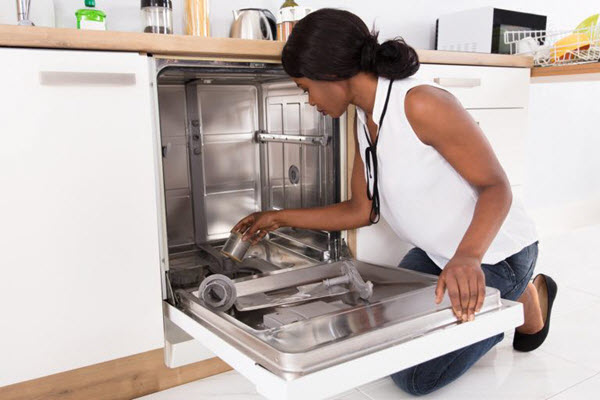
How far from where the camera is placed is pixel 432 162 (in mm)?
1256

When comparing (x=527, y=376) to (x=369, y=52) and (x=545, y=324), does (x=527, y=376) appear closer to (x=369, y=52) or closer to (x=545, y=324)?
A: (x=545, y=324)

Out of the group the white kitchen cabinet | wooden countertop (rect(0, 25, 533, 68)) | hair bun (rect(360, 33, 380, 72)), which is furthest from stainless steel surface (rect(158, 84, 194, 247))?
the white kitchen cabinet

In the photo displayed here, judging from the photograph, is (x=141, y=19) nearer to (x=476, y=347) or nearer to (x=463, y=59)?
(x=463, y=59)

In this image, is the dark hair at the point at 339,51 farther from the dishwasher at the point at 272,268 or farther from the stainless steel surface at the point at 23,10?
the stainless steel surface at the point at 23,10

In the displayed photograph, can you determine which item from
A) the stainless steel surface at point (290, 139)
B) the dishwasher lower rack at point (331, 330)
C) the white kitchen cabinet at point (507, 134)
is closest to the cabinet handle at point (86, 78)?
the dishwasher lower rack at point (331, 330)

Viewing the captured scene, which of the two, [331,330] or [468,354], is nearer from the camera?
[331,330]

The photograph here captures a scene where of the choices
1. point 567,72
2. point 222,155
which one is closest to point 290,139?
point 222,155

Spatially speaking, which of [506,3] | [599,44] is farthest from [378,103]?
[506,3]

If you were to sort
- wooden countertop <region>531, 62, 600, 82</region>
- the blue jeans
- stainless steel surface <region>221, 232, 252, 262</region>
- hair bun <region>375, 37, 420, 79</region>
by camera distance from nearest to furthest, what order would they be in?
hair bun <region>375, 37, 420, 79</region>
the blue jeans
stainless steel surface <region>221, 232, 252, 262</region>
wooden countertop <region>531, 62, 600, 82</region>

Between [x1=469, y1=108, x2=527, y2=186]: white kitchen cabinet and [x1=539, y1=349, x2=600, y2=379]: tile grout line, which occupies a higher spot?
[x1=469, y1=108, x2=527, y2=186]: white kitchen cabinet

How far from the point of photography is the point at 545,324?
161cm

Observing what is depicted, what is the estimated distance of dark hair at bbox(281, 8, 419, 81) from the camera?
1177 millimetres

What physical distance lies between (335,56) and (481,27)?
1174 mm

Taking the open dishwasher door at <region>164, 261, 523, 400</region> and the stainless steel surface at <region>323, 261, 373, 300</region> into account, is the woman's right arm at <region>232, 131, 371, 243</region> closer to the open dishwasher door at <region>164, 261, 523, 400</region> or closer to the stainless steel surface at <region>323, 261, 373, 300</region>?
the stainless steel surface at <region>323, 261, 373, 300</region>
